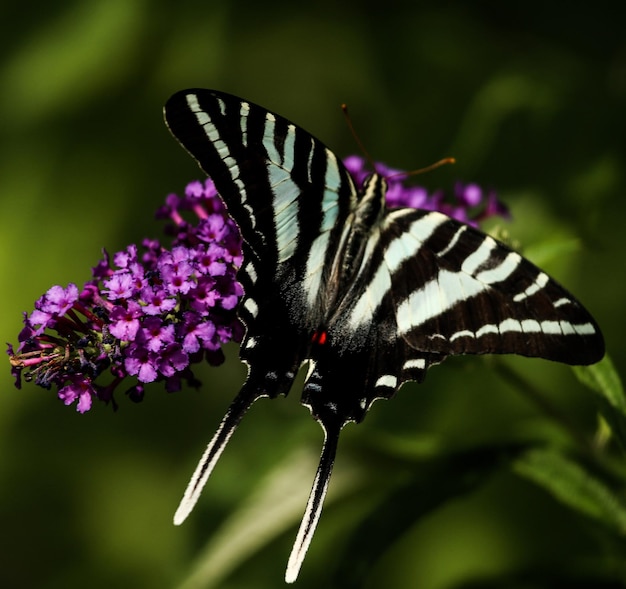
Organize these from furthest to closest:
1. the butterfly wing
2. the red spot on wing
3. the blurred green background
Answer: the blurred green background
the red spot on wing
the butterfly wing

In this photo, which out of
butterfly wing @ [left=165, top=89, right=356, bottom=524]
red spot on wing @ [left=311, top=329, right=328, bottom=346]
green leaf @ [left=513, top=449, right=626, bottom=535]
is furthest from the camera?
green leaf @ [left=513, top=449, right=626, bottom=535]

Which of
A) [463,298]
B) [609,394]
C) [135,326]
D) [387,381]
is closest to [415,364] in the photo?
[387,381]

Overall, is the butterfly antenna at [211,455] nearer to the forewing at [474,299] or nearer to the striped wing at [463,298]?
the striped wing at [463,298]

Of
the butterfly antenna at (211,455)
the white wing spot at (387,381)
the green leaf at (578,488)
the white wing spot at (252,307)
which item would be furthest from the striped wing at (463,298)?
the green leaf at (578,488)

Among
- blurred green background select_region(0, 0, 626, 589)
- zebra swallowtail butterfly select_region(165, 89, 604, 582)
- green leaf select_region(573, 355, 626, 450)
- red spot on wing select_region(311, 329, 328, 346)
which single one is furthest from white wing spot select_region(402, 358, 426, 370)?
blurred green background select_region(0, 0, 626, 589)

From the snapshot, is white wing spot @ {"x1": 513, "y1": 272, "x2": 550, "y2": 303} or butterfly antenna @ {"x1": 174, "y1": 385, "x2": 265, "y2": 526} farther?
white wing spot @ {"x1": 513, "y1": 272, "x2": 550, "y2": 303}

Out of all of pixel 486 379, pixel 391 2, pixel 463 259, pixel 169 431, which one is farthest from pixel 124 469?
pixel 391 2

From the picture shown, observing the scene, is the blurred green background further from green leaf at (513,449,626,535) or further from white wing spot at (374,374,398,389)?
white wing spot at (374,374,398,389)
